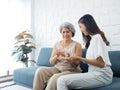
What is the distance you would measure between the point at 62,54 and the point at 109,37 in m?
0.86

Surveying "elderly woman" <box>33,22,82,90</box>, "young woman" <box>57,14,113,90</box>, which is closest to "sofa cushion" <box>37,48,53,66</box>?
"elderly woman" <box>33,22,82,90</box>

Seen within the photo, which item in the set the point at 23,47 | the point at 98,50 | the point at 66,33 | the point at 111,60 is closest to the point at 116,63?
the point at 111,60

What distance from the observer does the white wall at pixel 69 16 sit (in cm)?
258

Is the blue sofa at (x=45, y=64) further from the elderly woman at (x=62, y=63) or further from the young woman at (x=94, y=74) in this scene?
the elderly woman at (x=62, y=63)

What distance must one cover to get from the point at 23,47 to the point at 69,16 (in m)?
1.10

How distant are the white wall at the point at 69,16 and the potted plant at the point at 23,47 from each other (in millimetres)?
242

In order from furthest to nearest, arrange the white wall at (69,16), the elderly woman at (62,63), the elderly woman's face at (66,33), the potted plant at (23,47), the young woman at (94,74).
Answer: the potted plant at (23,47) < the white wall at (69,16) < the elderly woman's face at (66,33) < the elderly woman at (62,63) < the young woman at (94,74)

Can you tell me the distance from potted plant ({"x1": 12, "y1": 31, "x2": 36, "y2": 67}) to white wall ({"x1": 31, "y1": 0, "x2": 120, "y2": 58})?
0.79 ft

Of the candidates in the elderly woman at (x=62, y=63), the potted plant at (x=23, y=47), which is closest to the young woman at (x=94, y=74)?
the elderly woman at (x=62, y=63)

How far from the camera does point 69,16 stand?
3.15 metres

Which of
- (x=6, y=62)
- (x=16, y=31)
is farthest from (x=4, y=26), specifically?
(x=6, y=62)

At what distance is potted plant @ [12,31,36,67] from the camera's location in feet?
11.3

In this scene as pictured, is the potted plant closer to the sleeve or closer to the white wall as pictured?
the white wall

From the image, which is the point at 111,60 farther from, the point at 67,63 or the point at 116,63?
the point at 67,63
